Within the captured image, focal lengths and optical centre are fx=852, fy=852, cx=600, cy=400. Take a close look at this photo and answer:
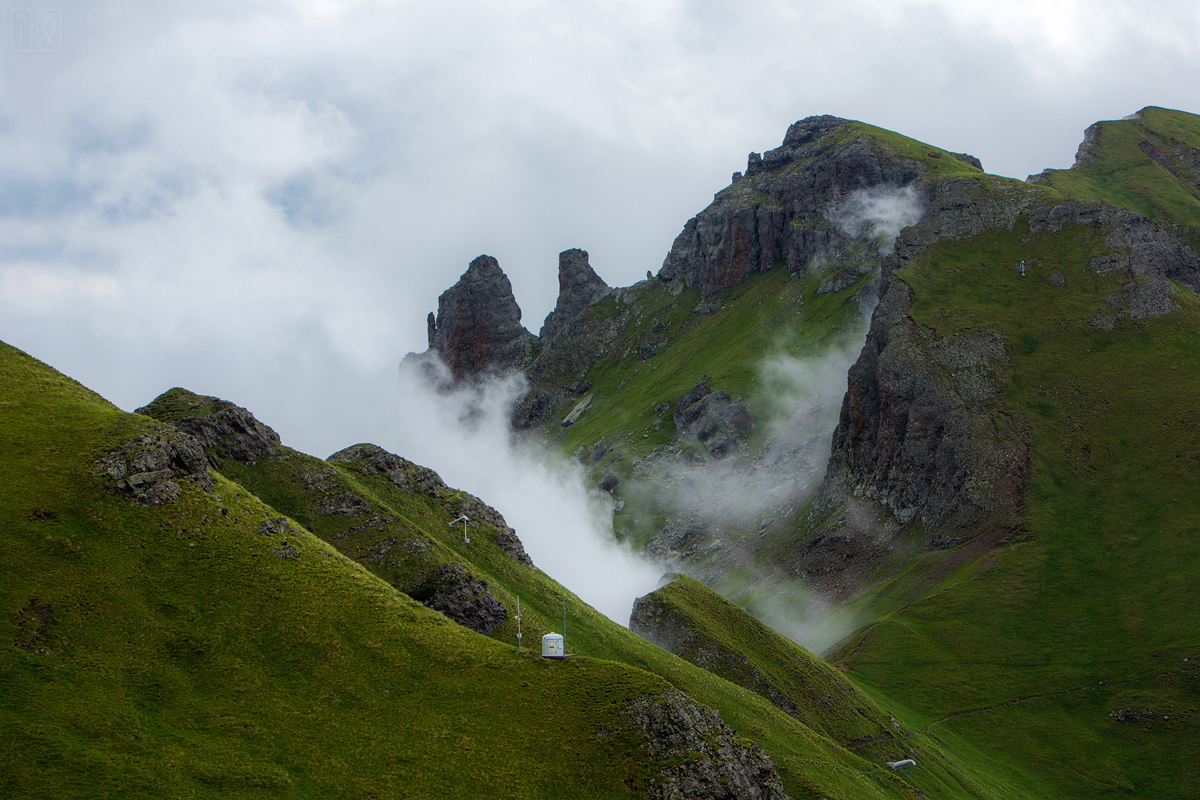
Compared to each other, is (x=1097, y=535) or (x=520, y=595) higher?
(x=1097, y=535)

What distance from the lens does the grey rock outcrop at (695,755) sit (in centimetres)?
6412

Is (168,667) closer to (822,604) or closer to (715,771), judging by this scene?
(715,771)

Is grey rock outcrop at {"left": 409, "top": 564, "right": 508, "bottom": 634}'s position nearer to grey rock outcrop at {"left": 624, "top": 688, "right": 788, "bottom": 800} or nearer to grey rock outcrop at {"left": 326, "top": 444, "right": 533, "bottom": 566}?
grey rock outcrop at {"left": 326, "top": 444, "right": 533, "bottom": 566}

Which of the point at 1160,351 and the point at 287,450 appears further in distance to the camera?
the point at 1160,351

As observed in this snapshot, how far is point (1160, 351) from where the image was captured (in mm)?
191250

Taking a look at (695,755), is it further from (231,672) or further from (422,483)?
(422,483)

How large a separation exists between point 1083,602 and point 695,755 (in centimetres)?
12460

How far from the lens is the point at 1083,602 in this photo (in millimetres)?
158500

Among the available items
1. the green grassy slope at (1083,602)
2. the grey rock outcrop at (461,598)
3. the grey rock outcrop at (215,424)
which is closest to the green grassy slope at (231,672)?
the grey rock outcrop at (461,598)

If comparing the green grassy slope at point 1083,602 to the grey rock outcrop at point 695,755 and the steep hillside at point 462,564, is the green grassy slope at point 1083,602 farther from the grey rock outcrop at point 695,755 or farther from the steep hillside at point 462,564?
the grey rock outcrop at point 695,755

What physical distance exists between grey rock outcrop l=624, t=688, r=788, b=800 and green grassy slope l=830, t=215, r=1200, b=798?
81285 mm

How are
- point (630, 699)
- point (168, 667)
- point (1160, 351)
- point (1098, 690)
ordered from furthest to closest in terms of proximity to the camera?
point (1160, 351) < point (1098, 690) < point (630, 699) < point (168, 667)

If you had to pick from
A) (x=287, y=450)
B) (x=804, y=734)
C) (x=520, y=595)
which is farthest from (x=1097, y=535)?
(x=287, y=450)

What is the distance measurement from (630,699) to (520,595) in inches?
1723
